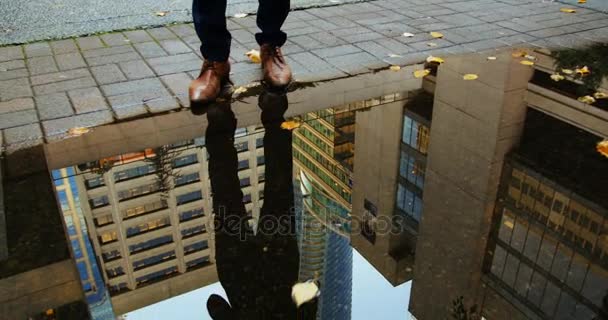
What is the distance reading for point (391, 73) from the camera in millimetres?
3664

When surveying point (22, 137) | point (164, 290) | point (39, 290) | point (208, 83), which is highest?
point (208, 83)

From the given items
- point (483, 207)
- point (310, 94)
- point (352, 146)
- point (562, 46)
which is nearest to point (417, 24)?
point (562, 46)

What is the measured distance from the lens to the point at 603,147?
2730mm

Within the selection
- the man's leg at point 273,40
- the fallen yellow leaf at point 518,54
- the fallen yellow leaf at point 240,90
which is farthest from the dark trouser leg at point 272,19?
the fallen yellow leaf at point 518,54

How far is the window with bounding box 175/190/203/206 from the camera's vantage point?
239 centimetres

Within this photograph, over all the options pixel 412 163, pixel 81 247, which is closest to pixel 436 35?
pixel 412 163

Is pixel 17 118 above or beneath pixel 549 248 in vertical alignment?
above

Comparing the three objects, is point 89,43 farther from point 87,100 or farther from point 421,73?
point 421,73

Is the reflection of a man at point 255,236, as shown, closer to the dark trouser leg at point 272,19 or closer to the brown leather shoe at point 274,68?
the brown leather shoe at point 274,68

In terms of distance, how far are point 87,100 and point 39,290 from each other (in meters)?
1.63

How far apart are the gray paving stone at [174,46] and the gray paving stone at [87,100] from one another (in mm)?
928

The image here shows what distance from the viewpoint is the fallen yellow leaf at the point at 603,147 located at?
2689 mm

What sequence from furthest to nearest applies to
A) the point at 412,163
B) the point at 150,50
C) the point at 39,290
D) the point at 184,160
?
the point at 150,50 → the point at 412,163 → the point at 184,160 → the point at 39,290

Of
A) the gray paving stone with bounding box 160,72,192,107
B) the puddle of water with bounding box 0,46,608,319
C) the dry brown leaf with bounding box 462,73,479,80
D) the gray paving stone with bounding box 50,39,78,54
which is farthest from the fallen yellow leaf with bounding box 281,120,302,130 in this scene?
the gray paving stone with bounding box 50,39,78,54
